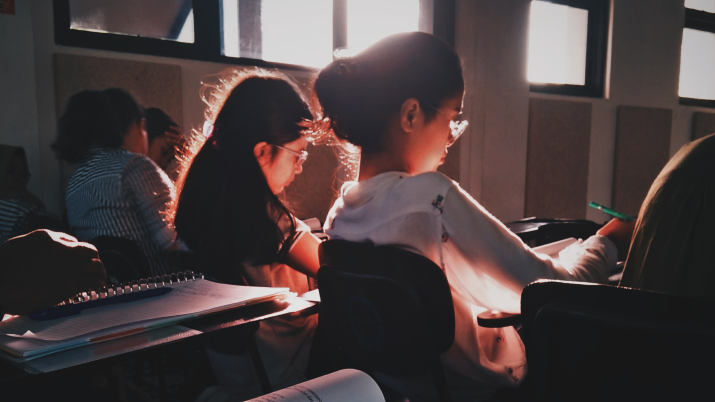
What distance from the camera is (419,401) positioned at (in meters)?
1.03

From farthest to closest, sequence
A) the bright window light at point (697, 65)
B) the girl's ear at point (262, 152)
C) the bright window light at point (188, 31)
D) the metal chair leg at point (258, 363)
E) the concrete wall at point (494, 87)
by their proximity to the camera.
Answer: the bright window light at point (697, 65) < the bright window light at point (188, 31) < the concrete wall at point (494, 87) < the girl's ear at point (262, 152) < the metal chair leg at point (258, 363)

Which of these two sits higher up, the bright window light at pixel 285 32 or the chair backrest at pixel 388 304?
the bright window light at pixel 285 32

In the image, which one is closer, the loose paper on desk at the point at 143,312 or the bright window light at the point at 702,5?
the loose paper on desk at the point at 143,312

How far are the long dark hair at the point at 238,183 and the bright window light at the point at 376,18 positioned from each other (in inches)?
80.7

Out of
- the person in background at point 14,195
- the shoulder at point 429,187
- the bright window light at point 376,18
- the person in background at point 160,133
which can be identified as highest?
the bright window light at point 376,18

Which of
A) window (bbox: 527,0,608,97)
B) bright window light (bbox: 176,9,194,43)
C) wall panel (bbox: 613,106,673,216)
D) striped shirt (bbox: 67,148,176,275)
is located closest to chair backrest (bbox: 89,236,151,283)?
striped shirt (bbox: 67,148,176,275)

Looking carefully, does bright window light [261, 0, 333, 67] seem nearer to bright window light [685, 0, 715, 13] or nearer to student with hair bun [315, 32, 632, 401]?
student with hair bun [315, 32, 632, 401]

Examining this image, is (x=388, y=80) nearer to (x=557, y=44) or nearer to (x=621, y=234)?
(x=621, y=234)

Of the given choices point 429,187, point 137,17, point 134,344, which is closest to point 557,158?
point 137,17

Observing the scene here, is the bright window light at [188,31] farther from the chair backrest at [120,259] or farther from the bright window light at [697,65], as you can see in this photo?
the bright window light at [697,65]

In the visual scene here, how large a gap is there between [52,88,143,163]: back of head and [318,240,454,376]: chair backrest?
149cm

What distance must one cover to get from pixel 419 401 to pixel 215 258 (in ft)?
1.92

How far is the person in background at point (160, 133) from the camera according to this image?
2.56 m

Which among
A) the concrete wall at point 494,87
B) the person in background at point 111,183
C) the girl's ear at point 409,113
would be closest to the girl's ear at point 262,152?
the girl's ear at point 409,113
